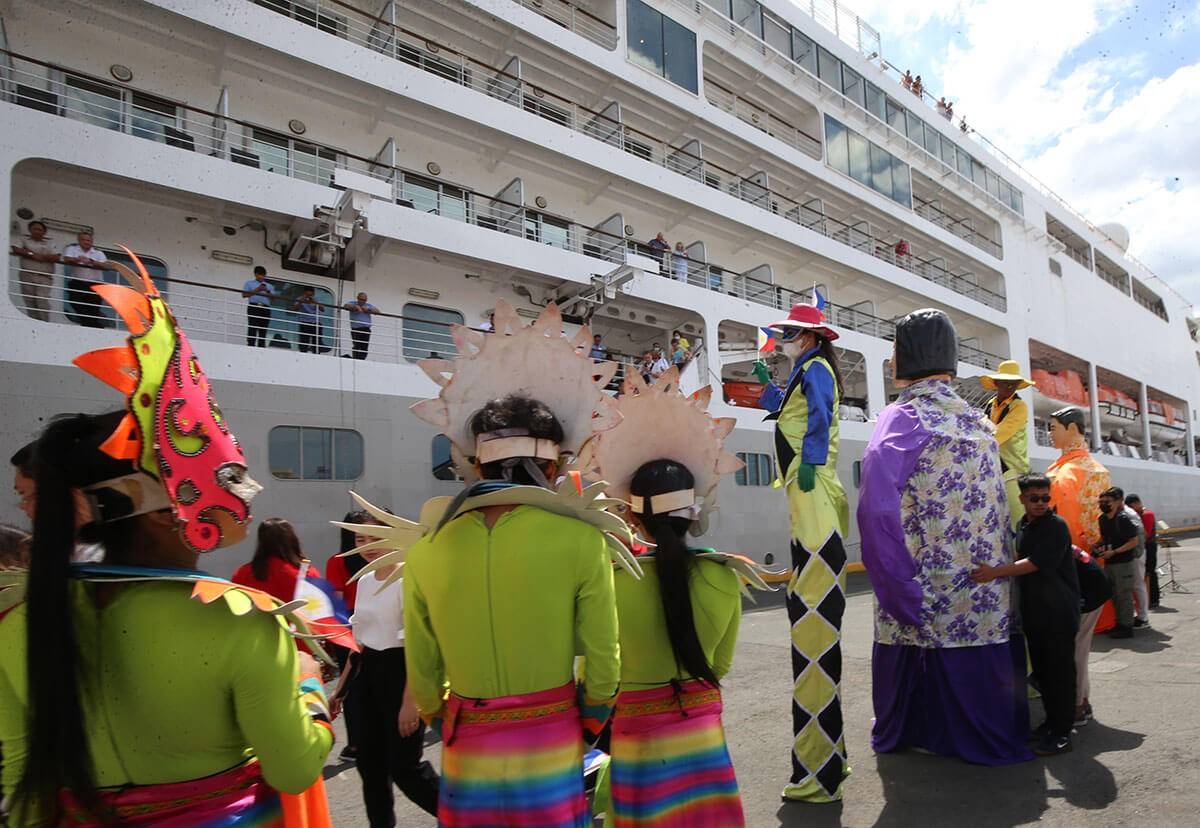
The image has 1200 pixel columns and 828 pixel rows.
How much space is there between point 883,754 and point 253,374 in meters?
7.16

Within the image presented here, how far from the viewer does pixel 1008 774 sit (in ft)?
10.1

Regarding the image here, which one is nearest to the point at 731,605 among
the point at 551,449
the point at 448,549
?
the point at 551,449

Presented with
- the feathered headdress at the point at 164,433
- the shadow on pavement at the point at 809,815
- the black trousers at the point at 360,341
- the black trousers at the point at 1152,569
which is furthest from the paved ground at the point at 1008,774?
the black trousers at the point at 360,341

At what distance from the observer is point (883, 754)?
3.41 meters

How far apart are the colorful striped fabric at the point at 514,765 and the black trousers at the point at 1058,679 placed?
8.84 ft

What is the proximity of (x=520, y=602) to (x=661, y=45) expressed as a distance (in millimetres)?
13995

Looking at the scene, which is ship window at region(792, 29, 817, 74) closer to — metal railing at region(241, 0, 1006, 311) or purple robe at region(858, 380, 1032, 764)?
metal railing at region(241, 0, 1006, 311)

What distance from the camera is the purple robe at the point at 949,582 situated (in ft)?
10.5

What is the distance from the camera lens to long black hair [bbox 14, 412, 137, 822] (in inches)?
47.6

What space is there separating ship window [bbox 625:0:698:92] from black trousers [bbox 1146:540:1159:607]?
1064 cm

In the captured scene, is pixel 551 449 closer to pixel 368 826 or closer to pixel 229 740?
pixel 229 740

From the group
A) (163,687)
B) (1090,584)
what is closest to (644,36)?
(1090,584)

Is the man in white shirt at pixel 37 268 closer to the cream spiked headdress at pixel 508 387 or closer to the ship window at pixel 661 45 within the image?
the cream spiked headdress at pixel 508 387

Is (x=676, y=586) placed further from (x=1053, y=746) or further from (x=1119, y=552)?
(x=1119, y=552)
